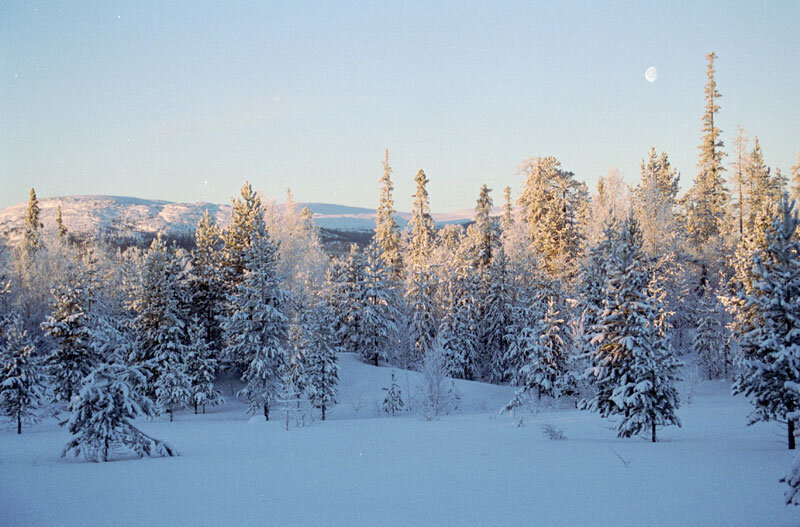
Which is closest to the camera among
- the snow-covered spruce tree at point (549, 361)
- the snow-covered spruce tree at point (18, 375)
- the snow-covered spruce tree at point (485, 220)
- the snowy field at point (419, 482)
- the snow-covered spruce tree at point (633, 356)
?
the snowy field at point (419, 482)

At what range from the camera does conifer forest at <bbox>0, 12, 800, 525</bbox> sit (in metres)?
9.48

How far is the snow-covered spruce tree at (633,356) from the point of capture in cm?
1596

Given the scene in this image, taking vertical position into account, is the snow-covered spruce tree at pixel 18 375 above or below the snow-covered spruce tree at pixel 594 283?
below

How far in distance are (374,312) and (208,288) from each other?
13388 millimetres

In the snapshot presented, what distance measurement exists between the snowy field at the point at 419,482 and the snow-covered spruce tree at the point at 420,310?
29.3 metres

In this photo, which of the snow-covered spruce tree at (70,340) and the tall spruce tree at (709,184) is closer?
the snow-covered spruce tree at (70,340)

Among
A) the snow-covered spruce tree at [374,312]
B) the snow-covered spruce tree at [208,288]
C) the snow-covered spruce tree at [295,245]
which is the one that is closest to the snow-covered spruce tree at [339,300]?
the snow-covered spruce tree at [374,312]

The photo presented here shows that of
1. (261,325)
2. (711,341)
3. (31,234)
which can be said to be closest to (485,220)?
(711,341)

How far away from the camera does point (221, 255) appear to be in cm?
4150

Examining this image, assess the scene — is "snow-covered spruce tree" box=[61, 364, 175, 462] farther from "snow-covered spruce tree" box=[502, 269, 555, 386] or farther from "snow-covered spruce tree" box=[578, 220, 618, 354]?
"snow-covered spruce tree" box=[502, 269, 555, 386]

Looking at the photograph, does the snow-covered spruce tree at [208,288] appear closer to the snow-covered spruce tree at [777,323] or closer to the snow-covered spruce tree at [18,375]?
the snow-covered spruce tree at [18,375]

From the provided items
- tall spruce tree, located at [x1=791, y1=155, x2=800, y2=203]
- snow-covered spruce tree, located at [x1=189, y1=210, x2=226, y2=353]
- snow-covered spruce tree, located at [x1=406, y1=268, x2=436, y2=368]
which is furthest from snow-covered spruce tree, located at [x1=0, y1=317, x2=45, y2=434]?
→ tall spruce tree, located at [x1=791, y1=155, x2=800, y2=203]

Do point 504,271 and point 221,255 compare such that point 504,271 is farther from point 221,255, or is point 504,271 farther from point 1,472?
point 1,472

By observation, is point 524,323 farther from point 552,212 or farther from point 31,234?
point 31,234
